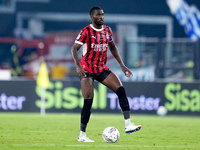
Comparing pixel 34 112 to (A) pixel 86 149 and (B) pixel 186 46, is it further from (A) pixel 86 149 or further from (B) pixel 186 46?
(A) pixel 86 149

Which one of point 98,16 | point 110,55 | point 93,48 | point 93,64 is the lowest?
point 93,64

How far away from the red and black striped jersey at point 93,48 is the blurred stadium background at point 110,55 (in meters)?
8.09

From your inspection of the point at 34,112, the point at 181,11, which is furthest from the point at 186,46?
the point at 181,11

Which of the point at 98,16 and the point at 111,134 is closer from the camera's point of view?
the point at 111,134

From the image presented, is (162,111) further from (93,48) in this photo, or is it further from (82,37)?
(82,37)

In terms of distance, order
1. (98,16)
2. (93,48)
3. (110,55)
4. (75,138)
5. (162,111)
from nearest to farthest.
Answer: (98,16) < (93,48) < (75,138) < (162,111) < (110,55)

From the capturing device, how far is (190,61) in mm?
19156

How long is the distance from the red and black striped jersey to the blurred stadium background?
8092 mm

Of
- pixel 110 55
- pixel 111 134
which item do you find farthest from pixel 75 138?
pixel 110 55

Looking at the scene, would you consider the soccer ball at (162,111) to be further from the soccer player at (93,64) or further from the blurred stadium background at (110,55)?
the soccer player at (93,64)

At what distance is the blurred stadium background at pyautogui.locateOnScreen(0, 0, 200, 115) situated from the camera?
672 inches

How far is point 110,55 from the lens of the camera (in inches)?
972

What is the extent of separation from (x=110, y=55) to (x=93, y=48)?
51.8 ft

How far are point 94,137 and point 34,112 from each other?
A: 7490 mm
